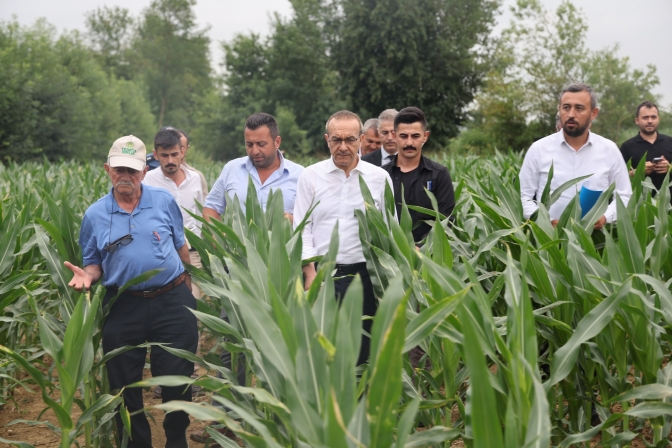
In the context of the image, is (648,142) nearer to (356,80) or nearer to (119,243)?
(119,243)

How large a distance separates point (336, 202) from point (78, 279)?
1.40 metres

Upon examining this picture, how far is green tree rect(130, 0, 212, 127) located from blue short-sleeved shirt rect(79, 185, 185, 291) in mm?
70277

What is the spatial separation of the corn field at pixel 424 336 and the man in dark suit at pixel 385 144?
4.55 ft

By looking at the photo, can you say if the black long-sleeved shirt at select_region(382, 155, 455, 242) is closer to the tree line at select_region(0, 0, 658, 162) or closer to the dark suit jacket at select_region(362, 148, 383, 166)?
the dark suit jacket at select_region(362, 148, 383, 166)

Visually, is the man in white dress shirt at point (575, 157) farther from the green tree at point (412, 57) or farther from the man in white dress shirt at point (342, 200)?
the green tree at point (412, 57)

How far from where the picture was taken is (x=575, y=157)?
466cm

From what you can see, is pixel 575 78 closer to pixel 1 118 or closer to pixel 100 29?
pixel 1 118

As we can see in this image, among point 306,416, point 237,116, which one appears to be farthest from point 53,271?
point 237,116

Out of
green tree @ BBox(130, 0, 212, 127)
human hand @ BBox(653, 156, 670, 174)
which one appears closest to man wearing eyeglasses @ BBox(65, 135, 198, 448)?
human hand @ BBox(653, 156, 670, 174)

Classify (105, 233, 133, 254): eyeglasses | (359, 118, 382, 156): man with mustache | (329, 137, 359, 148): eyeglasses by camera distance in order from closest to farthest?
(105, 233, 133, 254): eyeglasses < (329, 137, 359, 148): eyeglasses < (359, 118, 382, 156): man with mustache

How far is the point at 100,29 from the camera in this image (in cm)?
7644

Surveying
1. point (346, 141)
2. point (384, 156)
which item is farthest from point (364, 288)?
point (384, 156)

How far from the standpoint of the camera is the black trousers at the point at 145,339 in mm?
3709

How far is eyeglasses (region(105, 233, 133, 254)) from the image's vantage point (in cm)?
363
